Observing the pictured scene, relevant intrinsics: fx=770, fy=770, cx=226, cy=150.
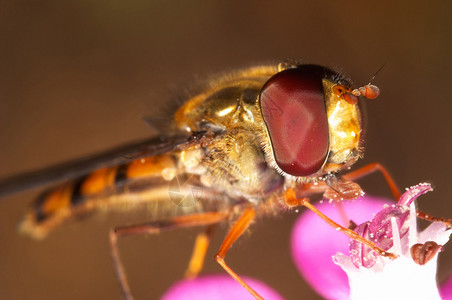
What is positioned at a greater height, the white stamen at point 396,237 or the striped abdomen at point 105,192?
the striped abdomen at point 105,192

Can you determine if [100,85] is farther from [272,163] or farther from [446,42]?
[272,163]

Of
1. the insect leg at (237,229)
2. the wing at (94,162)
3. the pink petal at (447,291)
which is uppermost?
the wing at (94,162)

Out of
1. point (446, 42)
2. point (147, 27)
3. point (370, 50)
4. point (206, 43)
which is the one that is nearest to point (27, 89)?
point (147, 27)

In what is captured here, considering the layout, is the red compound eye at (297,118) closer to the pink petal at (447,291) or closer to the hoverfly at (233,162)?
the hoverfly at (233,162)

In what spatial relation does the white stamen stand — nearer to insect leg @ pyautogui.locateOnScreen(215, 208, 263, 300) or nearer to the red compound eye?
the red compound eye

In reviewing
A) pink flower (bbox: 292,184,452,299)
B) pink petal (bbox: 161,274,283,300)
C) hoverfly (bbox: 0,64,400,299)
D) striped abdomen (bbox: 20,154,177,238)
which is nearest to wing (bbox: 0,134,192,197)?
hoverfly (bbox: 0,64,400,299)

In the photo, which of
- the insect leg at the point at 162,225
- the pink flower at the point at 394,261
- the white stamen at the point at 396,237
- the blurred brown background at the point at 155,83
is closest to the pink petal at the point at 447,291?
the pink flower at the point at 394,261

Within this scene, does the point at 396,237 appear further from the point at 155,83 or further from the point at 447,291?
the point at 155,83
